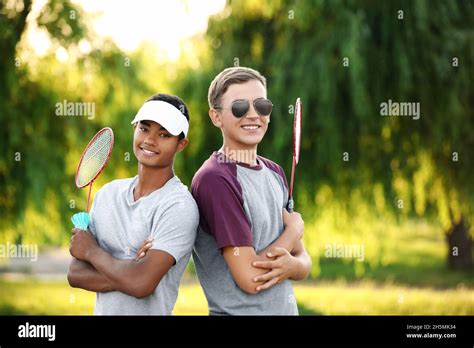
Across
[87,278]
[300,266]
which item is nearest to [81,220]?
[87,278]

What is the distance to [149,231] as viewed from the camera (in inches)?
108

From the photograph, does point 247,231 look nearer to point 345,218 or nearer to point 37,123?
point 37,123

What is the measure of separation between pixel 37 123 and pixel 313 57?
10.4ft

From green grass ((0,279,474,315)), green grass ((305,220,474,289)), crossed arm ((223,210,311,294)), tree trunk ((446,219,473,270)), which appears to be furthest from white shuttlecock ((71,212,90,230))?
tree trunk ((446,219,473,270))

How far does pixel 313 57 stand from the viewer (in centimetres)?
855

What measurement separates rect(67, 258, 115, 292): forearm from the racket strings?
1.59ft

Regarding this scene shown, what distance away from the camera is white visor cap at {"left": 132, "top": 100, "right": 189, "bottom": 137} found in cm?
280

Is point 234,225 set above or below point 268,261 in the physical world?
above

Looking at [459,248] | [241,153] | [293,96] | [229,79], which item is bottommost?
[241,153]

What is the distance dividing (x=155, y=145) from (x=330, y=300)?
9.54m

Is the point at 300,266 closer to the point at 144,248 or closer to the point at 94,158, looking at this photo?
the point at 144,248

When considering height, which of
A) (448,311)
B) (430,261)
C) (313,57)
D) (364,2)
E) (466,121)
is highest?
(364,2)
